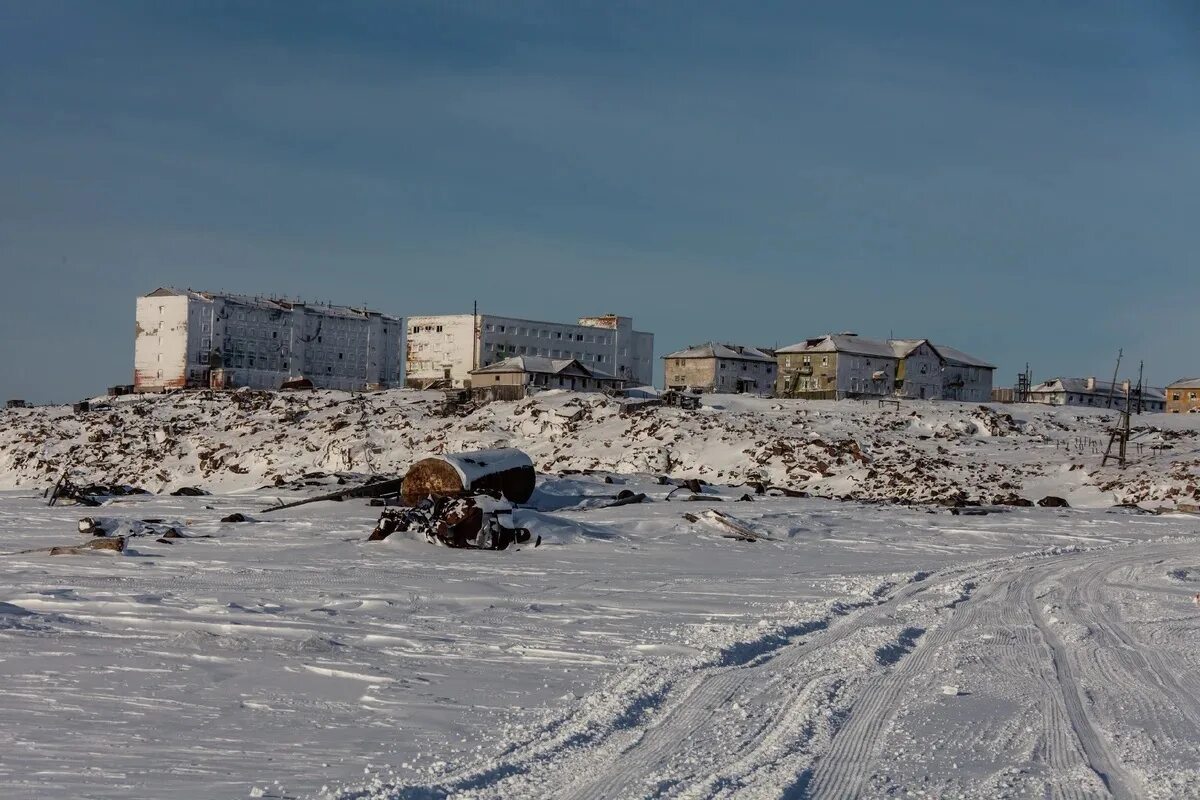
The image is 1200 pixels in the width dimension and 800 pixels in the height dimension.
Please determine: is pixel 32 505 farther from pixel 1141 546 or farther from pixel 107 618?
pixel 1141 546

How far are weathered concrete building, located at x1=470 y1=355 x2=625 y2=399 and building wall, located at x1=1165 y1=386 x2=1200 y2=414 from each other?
2710 inches

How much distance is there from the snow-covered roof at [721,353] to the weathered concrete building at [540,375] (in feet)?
64.0

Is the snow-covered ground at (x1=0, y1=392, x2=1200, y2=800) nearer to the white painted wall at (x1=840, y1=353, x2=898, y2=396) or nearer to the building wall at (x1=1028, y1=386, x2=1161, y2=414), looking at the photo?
the white painted wall at (x1=840, y1=353, x2=898, y2=396)

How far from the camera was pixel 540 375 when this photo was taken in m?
83.2

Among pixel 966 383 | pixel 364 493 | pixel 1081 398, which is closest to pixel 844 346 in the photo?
pixel 966 383

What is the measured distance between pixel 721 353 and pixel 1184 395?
2107 inches

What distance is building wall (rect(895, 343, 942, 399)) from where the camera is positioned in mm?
95062

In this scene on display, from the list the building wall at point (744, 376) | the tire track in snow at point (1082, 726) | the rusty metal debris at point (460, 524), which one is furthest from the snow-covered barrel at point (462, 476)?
the building wall at point (744, 376)

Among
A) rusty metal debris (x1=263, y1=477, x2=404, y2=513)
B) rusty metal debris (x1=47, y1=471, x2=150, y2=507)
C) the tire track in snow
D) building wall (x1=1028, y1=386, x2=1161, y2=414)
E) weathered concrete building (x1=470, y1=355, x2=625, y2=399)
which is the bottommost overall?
rusty metal debris (x1=47, y1=471, x2=150, y2=507)

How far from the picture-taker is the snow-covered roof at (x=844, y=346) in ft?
306

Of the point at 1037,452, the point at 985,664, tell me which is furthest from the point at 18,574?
the point at 1037,452

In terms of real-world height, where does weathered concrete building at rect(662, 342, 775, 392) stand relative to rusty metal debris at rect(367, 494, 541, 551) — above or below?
above

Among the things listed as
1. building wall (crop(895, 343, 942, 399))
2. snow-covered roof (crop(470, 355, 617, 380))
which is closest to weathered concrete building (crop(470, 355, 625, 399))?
snow-covered roof (crop(470, 355, 617, 380))

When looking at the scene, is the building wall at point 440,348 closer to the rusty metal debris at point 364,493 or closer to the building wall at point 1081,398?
the building wall at point 1081,398
